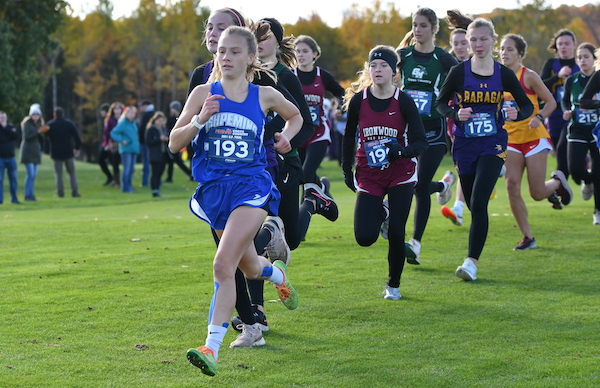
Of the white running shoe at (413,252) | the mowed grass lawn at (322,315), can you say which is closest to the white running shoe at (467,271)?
the mowed grass lawn at (322,315)

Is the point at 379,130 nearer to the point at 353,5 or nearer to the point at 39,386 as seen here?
the point at 39,386

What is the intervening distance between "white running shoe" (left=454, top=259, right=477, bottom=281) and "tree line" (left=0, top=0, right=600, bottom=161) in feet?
163

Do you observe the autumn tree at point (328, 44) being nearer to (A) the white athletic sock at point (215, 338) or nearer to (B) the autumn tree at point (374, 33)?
(B) the autumn tree at point (374, 33)

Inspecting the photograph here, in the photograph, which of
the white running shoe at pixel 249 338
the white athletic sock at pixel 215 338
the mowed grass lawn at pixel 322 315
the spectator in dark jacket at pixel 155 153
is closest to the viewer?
the white athletic sock at pixel 215 338

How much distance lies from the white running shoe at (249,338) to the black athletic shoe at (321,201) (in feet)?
9.38

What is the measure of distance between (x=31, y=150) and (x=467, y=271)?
1409 centimetres

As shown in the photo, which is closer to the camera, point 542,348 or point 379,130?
point 542,348

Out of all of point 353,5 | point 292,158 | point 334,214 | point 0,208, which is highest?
point 353,5

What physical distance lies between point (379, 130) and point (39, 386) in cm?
360

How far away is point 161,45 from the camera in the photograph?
254 ft

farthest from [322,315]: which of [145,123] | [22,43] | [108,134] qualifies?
[22,43]

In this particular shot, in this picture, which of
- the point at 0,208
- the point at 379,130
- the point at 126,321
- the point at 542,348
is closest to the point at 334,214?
the point at 379,130

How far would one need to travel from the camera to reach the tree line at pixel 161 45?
209 ft

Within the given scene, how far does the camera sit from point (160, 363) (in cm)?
502
